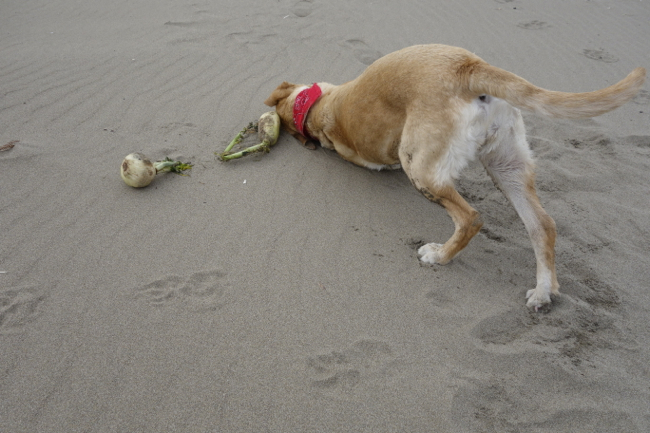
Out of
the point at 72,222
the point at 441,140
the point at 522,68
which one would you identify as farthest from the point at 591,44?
the point at 72,222

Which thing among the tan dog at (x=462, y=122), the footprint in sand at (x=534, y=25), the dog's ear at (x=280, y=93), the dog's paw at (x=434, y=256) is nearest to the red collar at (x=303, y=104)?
the dog's ear at (x=280, y=93)

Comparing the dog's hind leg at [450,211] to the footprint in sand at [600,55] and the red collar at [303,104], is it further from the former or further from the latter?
the footprint in sand at [600,55]

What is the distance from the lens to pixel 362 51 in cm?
597

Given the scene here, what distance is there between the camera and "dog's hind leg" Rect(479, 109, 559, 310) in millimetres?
2828

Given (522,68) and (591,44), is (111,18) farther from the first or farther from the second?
(591,44)

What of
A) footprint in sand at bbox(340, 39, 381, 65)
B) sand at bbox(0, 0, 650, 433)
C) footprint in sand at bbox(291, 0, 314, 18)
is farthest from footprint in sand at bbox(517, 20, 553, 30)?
footprint in sand at bbox(291, 0, 314, 18)

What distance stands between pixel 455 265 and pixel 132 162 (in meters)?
2.55

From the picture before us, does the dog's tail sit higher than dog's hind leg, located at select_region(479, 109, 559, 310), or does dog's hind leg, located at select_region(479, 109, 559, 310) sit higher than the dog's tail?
the dog's tail

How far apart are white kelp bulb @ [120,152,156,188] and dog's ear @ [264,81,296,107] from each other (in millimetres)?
1460

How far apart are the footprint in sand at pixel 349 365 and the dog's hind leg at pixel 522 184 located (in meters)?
1.09

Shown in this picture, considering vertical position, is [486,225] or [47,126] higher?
Answer: [47,126]

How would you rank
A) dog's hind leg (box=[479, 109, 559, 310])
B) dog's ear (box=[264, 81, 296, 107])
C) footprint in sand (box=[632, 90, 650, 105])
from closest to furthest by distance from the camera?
1. dog's hind leg (box=[479, 109, 559, 310])
2. dog's ear (box=[264, 81, 296, 107])
3. footprint in sand (box=[632, 90, 650, 105])

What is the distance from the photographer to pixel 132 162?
341cm

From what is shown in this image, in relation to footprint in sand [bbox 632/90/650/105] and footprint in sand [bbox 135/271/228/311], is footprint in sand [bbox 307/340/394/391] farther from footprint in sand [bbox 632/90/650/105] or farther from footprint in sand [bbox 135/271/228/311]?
footprint in sand [bbox 632/90/650/105]
